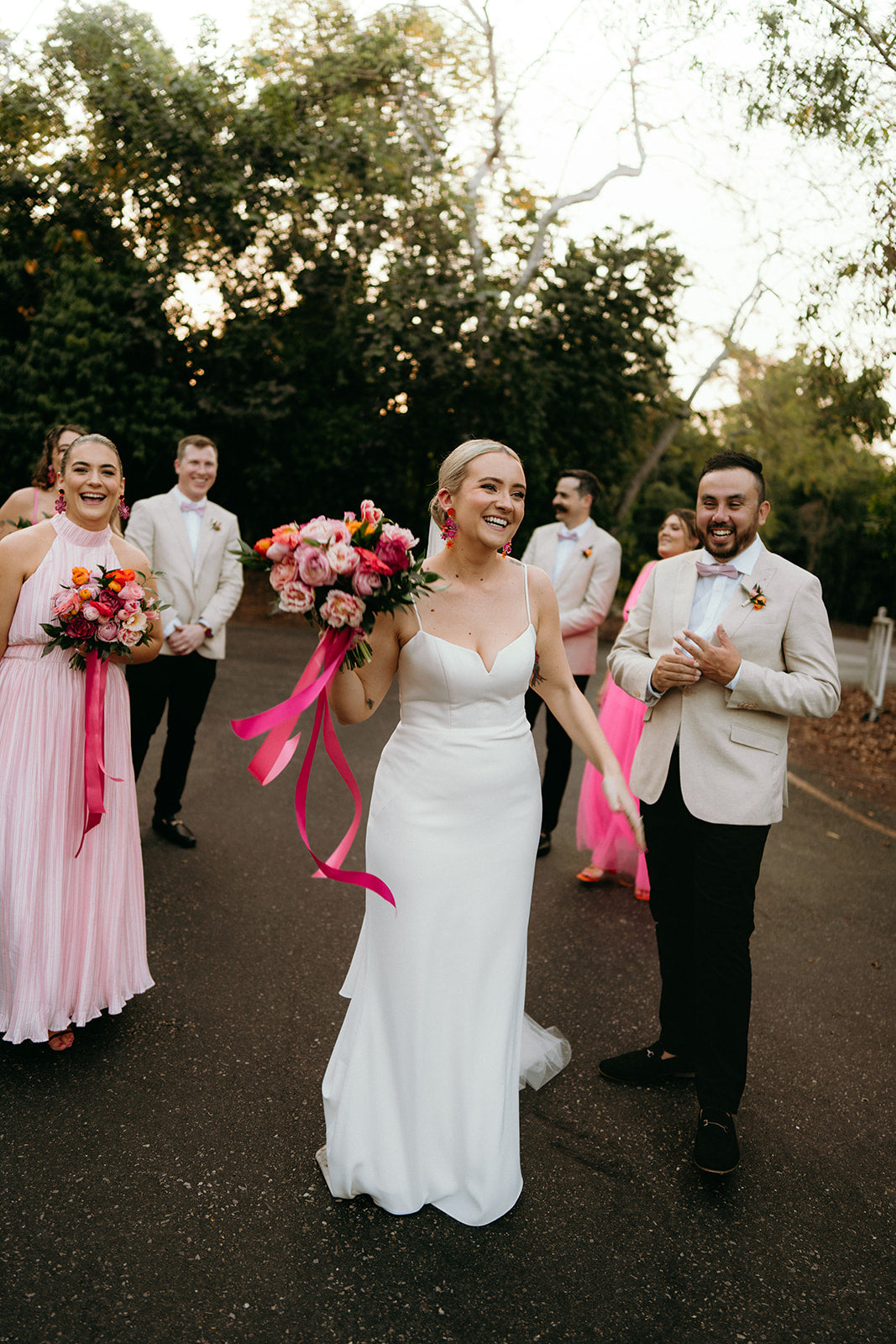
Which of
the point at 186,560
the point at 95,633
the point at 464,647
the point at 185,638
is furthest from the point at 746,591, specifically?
the point at 186,560

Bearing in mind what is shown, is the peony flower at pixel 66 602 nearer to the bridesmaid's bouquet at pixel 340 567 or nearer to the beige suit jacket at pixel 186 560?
the bridesmaid's bouquet at pixel 340 567

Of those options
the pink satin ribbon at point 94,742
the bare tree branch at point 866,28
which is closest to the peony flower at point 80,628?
the pink satin ribbon at point 94,742

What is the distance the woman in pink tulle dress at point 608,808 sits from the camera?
646 centimetres

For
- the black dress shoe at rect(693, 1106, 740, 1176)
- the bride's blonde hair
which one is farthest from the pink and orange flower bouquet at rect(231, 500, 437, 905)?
the black dress shoe at rect(693, 1106, 740, 1176)

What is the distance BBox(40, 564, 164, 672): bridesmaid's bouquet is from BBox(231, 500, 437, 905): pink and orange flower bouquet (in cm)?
117

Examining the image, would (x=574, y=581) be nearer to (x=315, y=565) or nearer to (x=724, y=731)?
(x=724, y=731)

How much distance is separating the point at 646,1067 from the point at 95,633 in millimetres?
2941

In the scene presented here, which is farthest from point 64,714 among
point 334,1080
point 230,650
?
point 230,650

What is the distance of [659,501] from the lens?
43.8 m

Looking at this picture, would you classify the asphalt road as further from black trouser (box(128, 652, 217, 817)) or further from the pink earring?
the pink earring

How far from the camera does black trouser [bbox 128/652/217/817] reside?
21.0ft

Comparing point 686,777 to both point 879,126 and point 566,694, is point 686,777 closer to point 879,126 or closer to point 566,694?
point 566,694

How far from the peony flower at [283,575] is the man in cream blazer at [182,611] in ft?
12.2

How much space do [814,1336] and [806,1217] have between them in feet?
1.86
